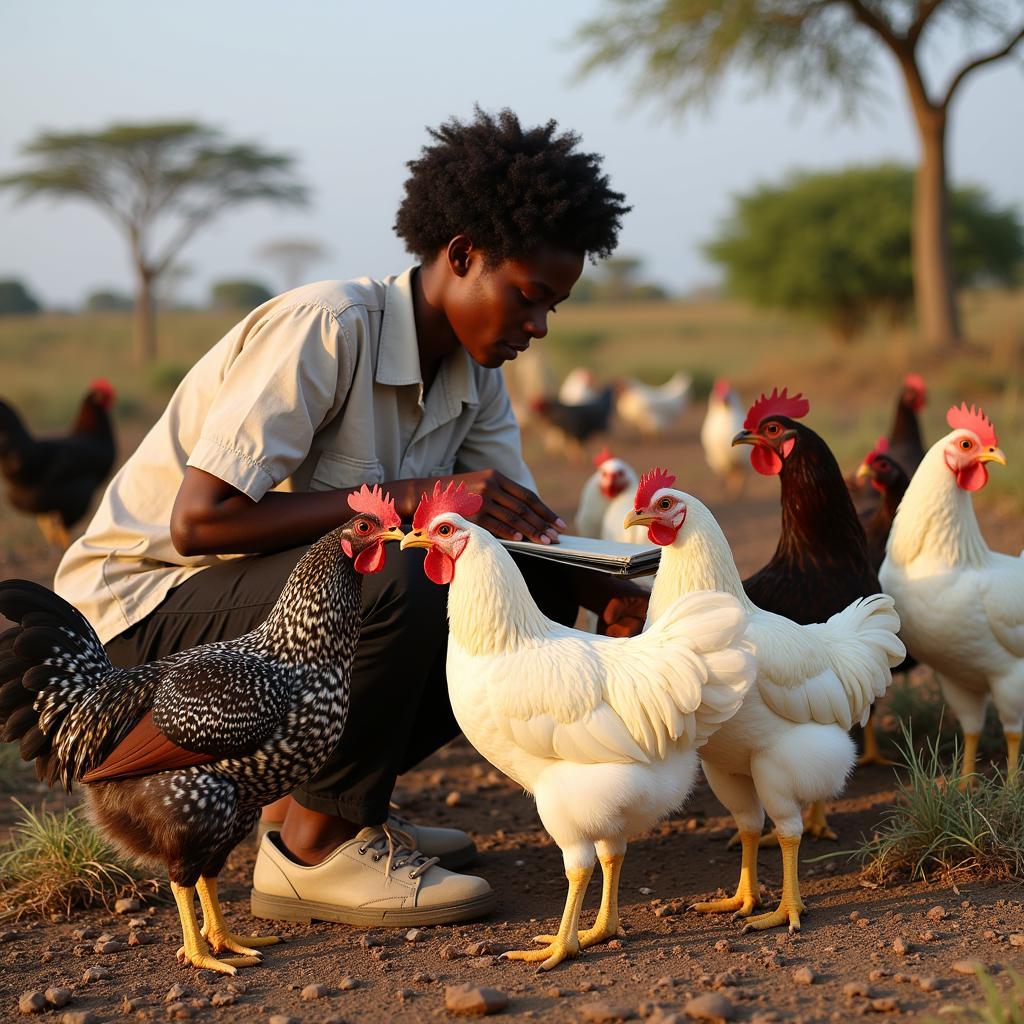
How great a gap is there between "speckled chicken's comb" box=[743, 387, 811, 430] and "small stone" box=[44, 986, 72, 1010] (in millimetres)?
2430

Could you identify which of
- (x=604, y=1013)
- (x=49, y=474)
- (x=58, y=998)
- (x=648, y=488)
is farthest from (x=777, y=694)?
(x=49, y=474)

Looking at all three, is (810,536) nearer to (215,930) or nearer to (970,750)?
(970,750)

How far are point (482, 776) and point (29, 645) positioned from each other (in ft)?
6.66

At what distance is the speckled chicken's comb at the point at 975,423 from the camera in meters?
3.73

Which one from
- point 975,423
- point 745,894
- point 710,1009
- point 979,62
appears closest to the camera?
point 710,1009

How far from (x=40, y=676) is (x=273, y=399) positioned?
3.01 feet

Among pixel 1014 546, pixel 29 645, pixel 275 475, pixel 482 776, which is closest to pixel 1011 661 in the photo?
pixel 482 776

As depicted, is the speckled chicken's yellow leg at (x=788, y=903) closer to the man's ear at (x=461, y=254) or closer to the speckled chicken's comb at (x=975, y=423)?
the speckled chicken's comb at (x=975, y=423)


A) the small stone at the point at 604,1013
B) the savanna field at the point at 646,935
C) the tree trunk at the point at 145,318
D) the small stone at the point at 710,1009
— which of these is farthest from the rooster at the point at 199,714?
the tree trunk at the point at 145,318

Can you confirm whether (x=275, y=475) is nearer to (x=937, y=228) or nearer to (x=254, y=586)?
(x=254, y=586)

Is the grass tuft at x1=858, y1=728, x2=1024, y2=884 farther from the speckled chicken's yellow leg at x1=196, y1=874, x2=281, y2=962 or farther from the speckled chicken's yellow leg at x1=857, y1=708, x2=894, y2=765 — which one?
the speckled chicken's yellow leg at x1=196, y1=874, x2=281, y2=962

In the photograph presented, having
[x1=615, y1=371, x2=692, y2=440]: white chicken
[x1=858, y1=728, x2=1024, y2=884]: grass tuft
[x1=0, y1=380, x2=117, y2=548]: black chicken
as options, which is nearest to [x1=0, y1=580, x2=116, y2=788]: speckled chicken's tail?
[x1=858, y1=728, x2=1024, y2=884]: grass tuft

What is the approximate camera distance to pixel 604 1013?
93.1 inches

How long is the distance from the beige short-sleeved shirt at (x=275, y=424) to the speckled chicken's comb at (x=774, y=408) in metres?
0.95
